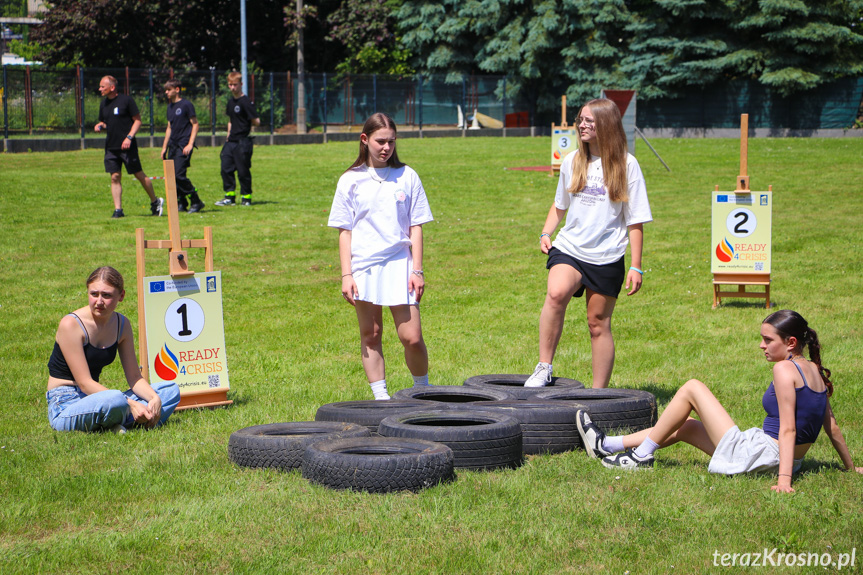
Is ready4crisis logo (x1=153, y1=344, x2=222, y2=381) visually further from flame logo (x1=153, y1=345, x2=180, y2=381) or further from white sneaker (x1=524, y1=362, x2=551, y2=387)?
white sneaker (x1=524, y1=362, x2=551, y2=387)

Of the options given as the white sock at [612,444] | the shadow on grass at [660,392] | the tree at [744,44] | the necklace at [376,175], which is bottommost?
the shadow on grass at [660,392]

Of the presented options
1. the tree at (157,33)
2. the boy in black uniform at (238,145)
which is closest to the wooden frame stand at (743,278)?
the boy in black uniform at (238,145)

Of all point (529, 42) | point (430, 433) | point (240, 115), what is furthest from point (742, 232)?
point (529, 42)

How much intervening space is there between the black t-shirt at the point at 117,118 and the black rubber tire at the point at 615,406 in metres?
11.0

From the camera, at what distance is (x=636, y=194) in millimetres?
6172

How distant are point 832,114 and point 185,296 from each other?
3885 cm

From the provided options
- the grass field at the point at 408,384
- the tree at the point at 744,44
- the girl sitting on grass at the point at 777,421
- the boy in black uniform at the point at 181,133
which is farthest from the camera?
the tree at the point at 744,44

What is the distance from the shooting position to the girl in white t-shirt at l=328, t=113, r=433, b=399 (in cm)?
596

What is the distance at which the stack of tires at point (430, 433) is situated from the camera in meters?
4.60

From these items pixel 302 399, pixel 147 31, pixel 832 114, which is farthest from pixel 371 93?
pixel 302 399

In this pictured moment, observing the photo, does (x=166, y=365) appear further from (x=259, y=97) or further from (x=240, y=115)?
(x=259, y=97)

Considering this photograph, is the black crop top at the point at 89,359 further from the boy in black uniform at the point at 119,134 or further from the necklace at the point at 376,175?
the boy in black uniform at the point at 119,134
